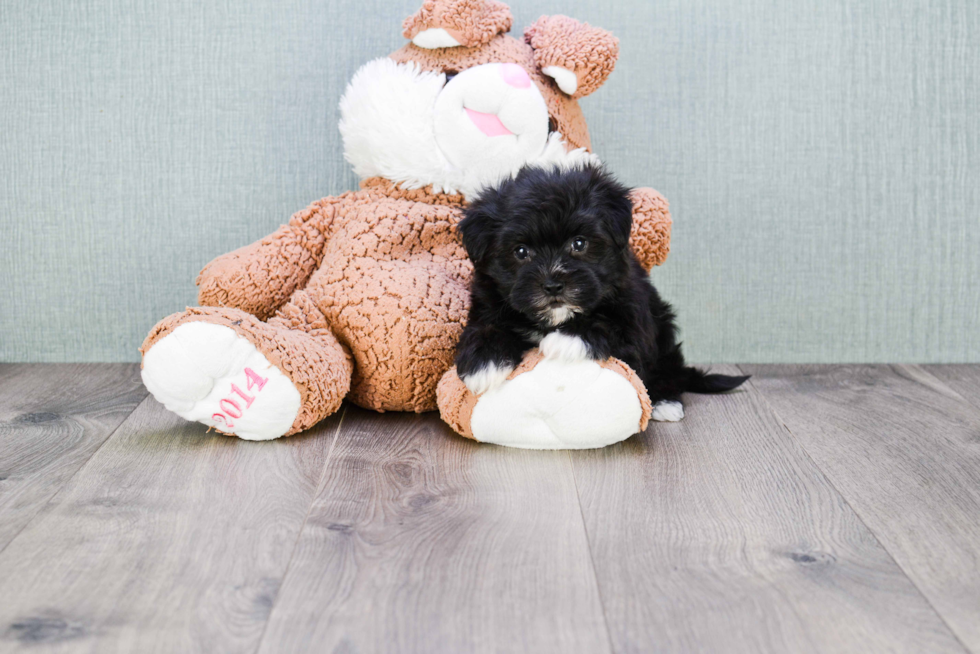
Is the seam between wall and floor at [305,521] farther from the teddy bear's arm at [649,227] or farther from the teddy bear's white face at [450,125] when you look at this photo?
the teddy bear's arm at [649,227]

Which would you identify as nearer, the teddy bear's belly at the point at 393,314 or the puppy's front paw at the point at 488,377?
the puppy's front paw at the point at 488,377

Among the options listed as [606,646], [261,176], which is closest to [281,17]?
[261,176]

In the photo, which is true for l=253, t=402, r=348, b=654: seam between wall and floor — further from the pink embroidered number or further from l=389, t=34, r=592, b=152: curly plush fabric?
l=389, t=34, r=592, b=152: curly plush fabric

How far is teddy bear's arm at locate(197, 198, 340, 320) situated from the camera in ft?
5.43

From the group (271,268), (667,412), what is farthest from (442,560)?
(271,268)

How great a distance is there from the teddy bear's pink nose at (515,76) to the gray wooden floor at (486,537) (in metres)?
0.67

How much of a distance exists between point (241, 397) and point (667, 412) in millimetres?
804

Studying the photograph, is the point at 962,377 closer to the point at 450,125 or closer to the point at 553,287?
the point at 553,287

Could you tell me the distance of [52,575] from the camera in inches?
39.4

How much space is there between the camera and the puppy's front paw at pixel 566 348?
1.36 m

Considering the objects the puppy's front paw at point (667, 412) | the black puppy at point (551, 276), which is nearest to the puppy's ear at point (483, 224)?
the black puppy at point (551, 276)

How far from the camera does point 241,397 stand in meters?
1.41

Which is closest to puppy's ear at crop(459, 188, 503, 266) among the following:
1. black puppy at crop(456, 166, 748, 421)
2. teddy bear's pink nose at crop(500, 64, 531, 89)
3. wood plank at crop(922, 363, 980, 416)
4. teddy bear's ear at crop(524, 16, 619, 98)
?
black puppy at crop(456, 166, 748, 421)

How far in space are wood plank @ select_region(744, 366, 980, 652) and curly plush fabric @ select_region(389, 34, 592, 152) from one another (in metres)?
0.74
